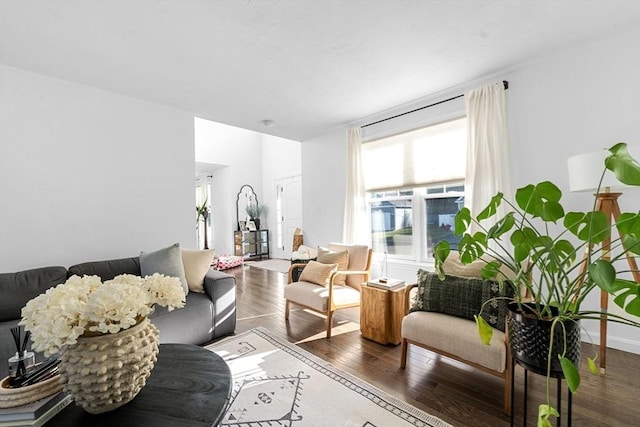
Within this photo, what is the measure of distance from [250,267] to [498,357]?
17.5 ft

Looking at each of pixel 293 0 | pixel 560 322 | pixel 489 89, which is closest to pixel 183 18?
pixel 293 0

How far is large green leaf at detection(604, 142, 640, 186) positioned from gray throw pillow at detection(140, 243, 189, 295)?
2.81 m

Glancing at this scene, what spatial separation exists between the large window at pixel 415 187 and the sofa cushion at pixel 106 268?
3.12 m

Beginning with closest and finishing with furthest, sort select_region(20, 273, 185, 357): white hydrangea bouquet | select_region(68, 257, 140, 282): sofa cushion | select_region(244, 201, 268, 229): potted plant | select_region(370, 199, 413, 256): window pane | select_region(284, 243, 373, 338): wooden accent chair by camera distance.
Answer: select_region(20, 273, 185, 357): white hydrangea bouquet → select_region(68, 257, 140, 282): sofa cushion → select_region(284, 243, 373, 338): wooden accent chair → select_region(370, 199, 413, 256): window pane → select_region(244, 201, 268, 229): potted plant

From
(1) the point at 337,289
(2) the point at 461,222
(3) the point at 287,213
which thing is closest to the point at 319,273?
(1) the point at 337,289

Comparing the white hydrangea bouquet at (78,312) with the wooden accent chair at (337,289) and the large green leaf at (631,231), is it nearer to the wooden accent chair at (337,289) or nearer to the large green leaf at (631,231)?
the large green leaf at (631,231)

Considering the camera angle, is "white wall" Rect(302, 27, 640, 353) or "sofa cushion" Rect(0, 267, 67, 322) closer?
"sofa cushion" Rect(0, 267, 67, 322)

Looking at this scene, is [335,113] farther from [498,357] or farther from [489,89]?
[498,357]

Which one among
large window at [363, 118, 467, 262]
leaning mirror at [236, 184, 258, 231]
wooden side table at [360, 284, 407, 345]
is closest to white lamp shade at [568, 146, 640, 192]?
large window at [363, 118, 467, 262]

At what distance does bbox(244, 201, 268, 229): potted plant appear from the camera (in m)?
7.61

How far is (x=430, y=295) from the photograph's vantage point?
2.11 metres

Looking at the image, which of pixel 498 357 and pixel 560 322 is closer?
pixel 560 322

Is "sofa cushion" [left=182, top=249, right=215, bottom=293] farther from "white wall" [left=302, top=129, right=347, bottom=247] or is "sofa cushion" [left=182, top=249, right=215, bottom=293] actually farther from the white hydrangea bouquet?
"white wall" [left=302, top=129, right=347, bottom=247]

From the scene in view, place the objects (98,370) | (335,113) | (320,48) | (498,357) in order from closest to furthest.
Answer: (98,370) → (498,357) → (320,48) → (335,113)
